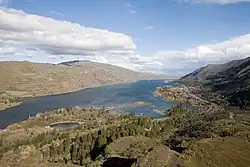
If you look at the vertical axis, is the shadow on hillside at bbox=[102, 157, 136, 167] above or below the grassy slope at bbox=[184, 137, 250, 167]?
below

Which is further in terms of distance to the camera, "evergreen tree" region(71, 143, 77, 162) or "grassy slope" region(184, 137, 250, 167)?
"evergreen tree" region(71, 143, 77, 162)

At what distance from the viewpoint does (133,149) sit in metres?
106

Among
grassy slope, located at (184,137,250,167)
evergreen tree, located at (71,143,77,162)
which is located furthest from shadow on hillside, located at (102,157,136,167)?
evergreen tree, located at (71,143,77,162)

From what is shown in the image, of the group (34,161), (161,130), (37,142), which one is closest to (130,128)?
(161,130)

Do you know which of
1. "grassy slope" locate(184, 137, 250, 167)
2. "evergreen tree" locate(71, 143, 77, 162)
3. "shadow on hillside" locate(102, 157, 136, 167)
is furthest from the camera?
"evergreen tree" locate(71, 143, 77, 162)

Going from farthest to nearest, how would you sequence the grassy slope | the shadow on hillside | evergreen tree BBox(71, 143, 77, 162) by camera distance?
evergreen tree BBox(71, 143, 77, 162) < the shadow on hillside < the grassy slope

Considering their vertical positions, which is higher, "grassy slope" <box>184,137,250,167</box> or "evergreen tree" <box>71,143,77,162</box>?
"grassy slope" <box>184,137,250,167</box>

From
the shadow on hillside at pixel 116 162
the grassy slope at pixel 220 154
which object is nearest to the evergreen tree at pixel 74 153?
the shadow on hillside at pixel 116 162

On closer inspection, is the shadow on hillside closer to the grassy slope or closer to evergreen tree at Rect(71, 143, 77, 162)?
the grassy slope

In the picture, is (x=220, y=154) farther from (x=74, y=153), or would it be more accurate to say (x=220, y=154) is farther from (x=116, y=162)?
(x=74, y=153)

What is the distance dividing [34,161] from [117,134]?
288 ft

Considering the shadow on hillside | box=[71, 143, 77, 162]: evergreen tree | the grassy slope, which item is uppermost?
the grassy slope

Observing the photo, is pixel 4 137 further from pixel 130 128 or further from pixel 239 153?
pixel 239 153

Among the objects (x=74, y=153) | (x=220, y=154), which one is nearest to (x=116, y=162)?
(x=220, y=154)
